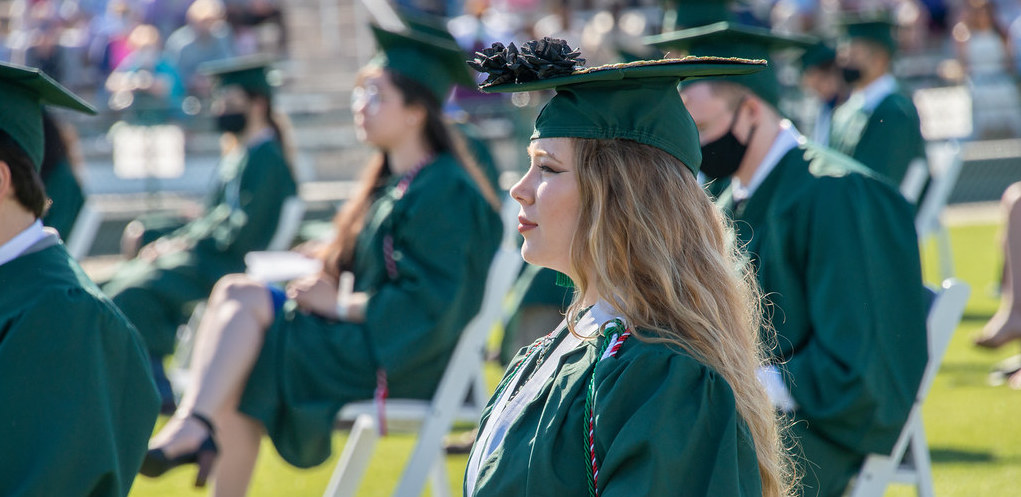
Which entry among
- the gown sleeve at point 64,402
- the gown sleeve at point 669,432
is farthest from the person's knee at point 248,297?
the gown sleeve at point 669,432

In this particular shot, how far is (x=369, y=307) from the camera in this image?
4.99m

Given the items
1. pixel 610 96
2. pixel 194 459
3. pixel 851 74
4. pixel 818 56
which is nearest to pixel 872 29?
pixel 851 74

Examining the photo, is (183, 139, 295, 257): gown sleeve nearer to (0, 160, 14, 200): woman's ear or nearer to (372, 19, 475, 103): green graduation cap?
(372, 19, 475, 103): green graduation cap

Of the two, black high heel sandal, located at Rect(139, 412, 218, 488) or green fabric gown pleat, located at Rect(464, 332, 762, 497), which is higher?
green fabric gown pleat, located at Rect(464, 332, 762, 497)

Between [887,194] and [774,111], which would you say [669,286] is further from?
[774,111]

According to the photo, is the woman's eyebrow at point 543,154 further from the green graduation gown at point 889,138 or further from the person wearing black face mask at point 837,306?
the green graduation gown at point 889,138

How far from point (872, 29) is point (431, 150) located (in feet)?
13.4

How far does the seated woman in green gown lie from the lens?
184 inches

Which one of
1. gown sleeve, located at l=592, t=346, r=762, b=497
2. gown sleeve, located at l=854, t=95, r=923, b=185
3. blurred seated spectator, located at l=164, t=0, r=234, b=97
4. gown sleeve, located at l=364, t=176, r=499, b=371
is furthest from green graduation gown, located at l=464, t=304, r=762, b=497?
blurred seated spectator, located at l=164, t=0, r=234, b=97

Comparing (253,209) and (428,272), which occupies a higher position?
(428,272)

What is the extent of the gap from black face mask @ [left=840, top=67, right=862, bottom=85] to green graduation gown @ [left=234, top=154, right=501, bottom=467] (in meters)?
4.02

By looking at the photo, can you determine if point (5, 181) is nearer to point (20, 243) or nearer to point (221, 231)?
point (20, 243)

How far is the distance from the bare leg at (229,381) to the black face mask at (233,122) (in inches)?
129

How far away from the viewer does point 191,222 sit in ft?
27.6
